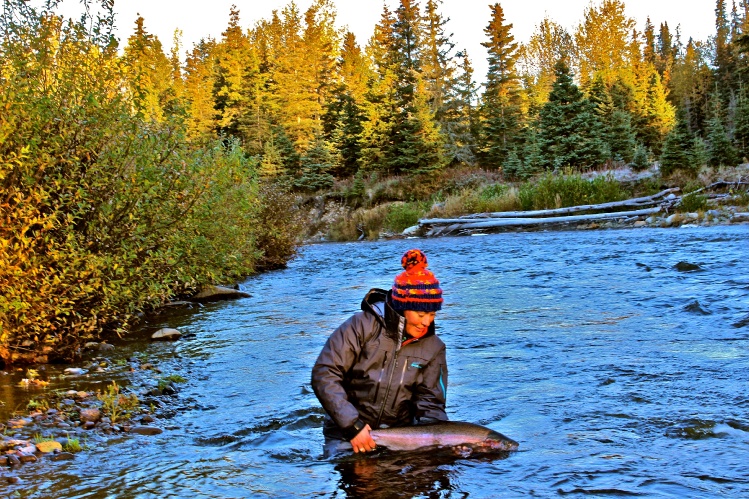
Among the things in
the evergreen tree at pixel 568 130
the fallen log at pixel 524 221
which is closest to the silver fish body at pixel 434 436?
the fallen log at pixel 524 221

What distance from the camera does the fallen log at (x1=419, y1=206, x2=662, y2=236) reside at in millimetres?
25516

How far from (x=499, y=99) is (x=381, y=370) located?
45951 millimetres

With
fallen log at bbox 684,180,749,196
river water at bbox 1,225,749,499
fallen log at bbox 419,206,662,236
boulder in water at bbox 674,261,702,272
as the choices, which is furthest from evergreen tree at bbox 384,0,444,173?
river water at bbox 1,225,749,499

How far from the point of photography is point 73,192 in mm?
7430

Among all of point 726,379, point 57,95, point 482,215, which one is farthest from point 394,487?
point 482,215

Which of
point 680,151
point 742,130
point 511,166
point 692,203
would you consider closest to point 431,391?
point 692,203

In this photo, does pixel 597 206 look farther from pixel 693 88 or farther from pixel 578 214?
pixel 693 88

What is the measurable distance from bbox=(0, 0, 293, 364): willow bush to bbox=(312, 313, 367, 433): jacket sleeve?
11.5 ft

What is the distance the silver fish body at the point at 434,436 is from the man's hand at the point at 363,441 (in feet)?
0.22

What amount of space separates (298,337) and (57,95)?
4247mm

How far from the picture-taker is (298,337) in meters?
9.14

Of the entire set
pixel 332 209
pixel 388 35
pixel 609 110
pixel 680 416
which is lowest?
pixel 680 416

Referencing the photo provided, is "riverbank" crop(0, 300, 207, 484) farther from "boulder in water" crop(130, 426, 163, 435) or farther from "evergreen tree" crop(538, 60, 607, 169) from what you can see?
"evergreen tree" crop(538, 60, 607, 169)

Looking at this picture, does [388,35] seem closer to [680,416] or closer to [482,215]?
[482,215]
